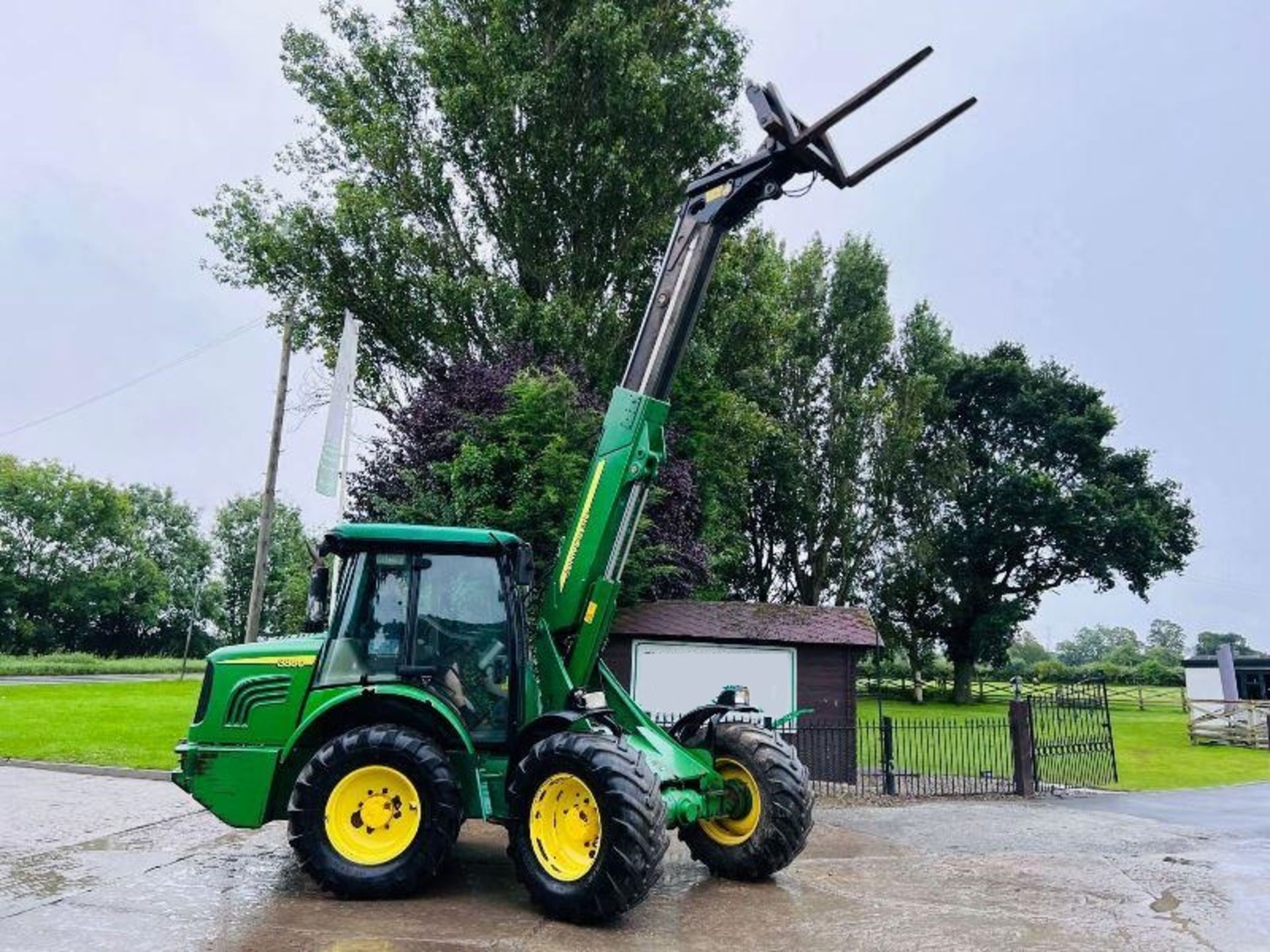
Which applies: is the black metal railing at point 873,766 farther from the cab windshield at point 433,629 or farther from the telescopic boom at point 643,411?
the cab windshield at point 433,629

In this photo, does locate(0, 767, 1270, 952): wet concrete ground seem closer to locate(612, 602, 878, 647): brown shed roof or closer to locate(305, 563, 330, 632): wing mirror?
locate(305, 563, 330, 632): wing mirror

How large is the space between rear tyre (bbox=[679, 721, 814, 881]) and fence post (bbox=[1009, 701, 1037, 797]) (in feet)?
24.9

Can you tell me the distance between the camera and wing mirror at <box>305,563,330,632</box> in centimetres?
708

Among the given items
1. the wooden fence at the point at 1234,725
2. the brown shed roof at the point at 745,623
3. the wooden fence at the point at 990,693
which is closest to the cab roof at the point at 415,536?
the brown shed roof at the point at 745,623

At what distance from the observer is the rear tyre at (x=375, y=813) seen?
21.7ft

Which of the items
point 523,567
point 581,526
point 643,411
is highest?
point 643,411

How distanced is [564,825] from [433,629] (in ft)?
5.91

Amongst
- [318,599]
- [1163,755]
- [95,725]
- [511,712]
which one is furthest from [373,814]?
[1163,755]

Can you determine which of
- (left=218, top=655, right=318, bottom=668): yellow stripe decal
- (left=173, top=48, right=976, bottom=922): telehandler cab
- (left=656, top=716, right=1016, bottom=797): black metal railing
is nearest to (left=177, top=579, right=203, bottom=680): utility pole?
(left=656, top=716, right=1016, bottom=797): black metal railing

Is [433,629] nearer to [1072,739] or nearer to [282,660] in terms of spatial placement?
[282,660]

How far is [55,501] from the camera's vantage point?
67.6m

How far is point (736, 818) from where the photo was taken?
7688 mm

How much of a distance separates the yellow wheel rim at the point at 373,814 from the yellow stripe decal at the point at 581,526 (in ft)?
6.33

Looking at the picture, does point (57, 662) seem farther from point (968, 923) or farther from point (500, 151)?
point (968, 923)
